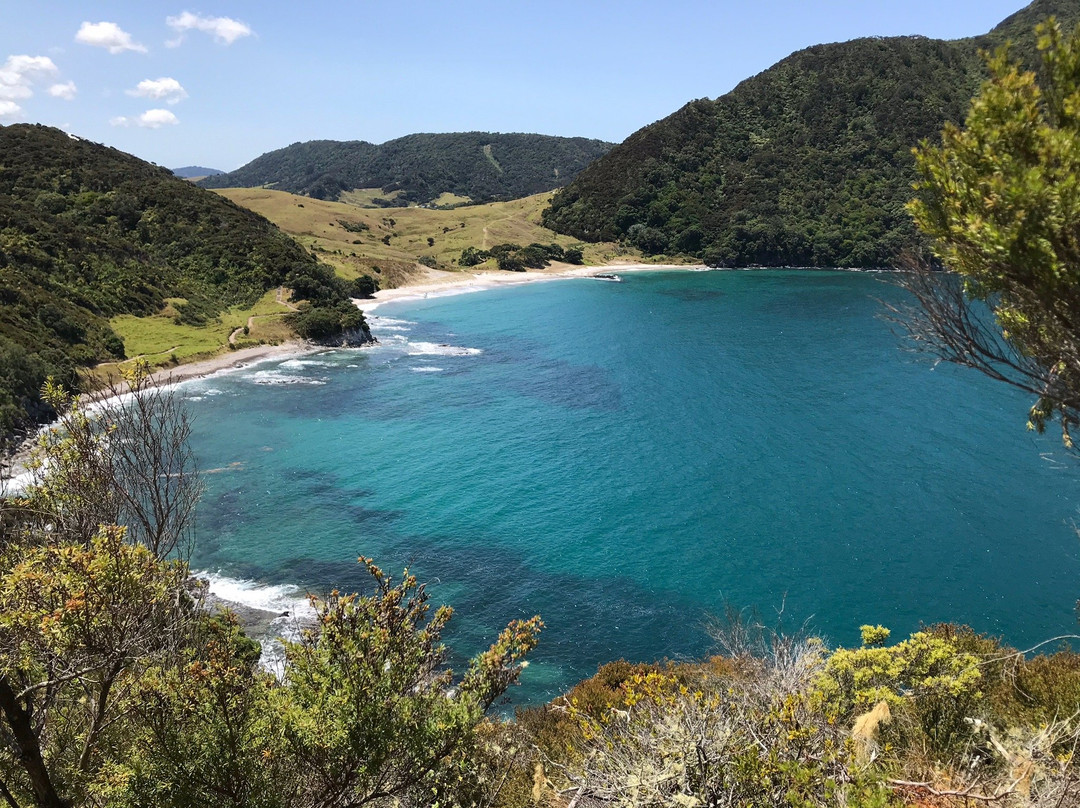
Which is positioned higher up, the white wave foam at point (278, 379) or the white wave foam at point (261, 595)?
the white wave foam at point (278, 379)

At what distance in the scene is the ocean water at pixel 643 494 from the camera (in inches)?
1156

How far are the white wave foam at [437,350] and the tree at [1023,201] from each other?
70475mm

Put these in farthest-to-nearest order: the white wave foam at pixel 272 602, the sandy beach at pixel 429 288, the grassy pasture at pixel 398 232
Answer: the grassy pasture at pixel 398 232 → the sandy beach at pixel 429 288 → the white wave foam at pixel 272 602

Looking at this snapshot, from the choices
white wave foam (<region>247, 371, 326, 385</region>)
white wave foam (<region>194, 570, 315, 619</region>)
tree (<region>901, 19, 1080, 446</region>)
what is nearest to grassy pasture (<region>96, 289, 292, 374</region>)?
white wave foam (<region>247, 371, 326, 385</region>)

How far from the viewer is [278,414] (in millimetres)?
55469

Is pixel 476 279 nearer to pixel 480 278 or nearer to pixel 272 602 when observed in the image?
pixel 480 278

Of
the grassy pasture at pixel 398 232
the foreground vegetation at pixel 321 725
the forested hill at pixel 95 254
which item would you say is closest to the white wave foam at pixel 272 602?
the foreground vegetation at pixel 321 725

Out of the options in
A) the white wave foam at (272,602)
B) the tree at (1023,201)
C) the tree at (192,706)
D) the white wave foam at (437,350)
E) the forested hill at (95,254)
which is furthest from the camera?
the white wave foam at (437,350)

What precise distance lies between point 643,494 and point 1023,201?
112 feet

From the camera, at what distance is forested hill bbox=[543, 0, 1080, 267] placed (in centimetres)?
15288

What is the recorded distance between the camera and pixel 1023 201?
300 inches

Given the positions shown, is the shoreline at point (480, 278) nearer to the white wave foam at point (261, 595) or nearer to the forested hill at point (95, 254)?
the forested hill at point (95, 254)

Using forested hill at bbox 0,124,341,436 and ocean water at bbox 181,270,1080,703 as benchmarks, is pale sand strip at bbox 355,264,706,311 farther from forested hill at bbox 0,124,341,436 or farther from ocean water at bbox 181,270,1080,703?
ocean water at bbox 181,270,1080,703

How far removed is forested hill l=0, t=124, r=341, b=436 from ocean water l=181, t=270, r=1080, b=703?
12.4 metres
